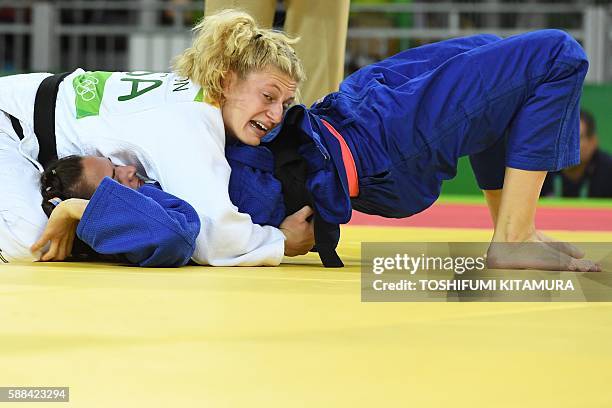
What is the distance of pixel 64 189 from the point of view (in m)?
1.97

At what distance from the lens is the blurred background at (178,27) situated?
665 cm

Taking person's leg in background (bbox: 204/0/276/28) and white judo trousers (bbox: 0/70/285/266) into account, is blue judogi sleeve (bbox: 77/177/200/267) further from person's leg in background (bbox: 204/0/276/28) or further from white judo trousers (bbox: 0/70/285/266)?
person's leg in background (bbox: 204/0/276/28)

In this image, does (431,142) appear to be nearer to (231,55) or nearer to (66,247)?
(231,55)

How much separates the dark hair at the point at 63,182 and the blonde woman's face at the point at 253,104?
321mm

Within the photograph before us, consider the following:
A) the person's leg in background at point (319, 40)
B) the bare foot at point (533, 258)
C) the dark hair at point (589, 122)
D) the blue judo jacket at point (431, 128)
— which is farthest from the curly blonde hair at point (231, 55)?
the dark hair at point (589, 122)

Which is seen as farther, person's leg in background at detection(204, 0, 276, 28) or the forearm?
person's leg in background at detection(204, 0, 276, 28)

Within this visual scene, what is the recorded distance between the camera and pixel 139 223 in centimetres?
182

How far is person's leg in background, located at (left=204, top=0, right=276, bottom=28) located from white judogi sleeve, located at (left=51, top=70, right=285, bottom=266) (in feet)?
2.79

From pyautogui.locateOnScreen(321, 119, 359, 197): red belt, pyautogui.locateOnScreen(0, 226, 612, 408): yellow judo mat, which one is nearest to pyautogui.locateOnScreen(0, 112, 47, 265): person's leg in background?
pyautogui.locateOnScreen(0, 226, 612, 408): yellow judo mat

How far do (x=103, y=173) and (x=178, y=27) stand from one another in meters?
5.16

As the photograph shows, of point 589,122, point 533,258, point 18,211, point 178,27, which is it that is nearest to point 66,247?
point 18,211

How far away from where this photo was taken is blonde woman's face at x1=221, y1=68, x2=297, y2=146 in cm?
205

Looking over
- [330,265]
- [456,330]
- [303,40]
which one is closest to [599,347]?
[456,330]

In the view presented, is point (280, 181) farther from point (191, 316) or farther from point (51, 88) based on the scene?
point (191, 316)
